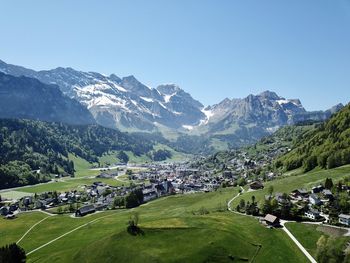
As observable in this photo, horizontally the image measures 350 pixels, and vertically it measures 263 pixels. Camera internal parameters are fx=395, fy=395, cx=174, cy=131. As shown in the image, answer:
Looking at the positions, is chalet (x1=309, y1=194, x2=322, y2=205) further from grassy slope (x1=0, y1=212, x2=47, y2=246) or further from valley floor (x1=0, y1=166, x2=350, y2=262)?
grassy slope (x1=0, y1=212, x2=47, y2=246)

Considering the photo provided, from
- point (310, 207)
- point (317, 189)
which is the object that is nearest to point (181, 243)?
point (310, 207)

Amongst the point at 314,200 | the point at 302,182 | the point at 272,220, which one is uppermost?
the point at 302,182

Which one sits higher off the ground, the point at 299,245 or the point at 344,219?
Result: the point at 344,219

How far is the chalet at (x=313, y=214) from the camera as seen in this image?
129 meters

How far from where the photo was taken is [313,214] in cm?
13038

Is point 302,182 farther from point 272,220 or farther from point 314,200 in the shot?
point 272,220

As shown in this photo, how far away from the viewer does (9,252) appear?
388ft

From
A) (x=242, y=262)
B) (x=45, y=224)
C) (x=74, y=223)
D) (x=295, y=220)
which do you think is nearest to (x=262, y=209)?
(x=295, y=220)

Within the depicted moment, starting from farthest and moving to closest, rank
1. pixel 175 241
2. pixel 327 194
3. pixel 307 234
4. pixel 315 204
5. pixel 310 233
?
pixel 327 194, pixel 315 204, pixel 310 233, pixel 307 234, pixel 175 241

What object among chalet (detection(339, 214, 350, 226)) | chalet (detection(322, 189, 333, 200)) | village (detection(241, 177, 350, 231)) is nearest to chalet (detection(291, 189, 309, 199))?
village (detection(241, 177, 350, 231))

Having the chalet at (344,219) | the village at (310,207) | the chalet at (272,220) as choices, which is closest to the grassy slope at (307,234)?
the chalet at (272,220)

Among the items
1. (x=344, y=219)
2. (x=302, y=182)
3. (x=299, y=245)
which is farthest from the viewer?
(x=302, y=182)

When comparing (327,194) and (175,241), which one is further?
(327,194)

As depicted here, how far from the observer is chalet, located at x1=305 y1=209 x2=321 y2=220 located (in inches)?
5094
